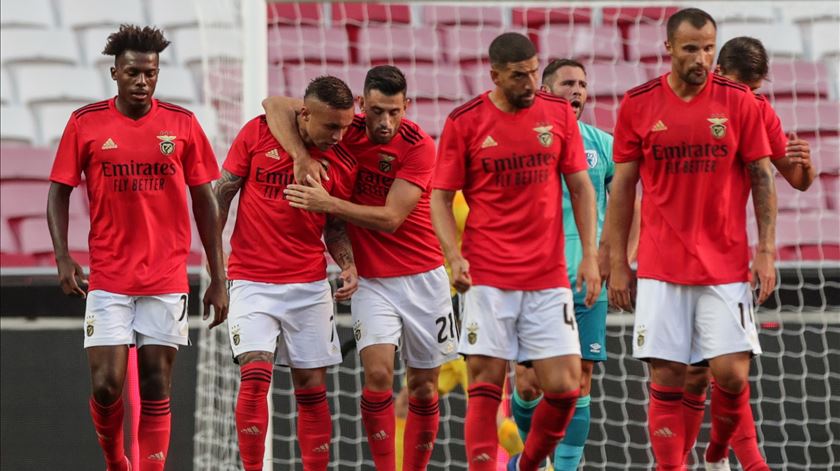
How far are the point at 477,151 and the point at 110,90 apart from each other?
5.68 metres

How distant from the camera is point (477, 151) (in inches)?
192

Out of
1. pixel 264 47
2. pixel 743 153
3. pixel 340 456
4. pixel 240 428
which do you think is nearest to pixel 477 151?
pixel 743 153

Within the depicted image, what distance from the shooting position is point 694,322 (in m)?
4.84

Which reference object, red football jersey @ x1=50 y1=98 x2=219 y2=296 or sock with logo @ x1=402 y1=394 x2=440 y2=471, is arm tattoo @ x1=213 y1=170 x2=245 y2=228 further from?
sock with logo @ x1=402 y1=394 x2=440 y2=471

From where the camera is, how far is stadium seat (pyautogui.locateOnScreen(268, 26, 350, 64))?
9398mm

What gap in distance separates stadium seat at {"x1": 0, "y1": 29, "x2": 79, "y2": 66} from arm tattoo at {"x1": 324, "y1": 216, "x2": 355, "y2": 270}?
5.40 metres

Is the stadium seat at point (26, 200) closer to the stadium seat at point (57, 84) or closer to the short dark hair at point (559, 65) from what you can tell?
the stadium seat at point (57, 84)

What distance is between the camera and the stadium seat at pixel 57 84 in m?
9.77

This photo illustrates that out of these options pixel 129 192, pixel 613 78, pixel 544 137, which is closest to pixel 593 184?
pixel 544 137

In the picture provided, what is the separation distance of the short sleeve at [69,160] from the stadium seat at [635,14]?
5.33m

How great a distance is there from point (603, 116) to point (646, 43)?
2.46 feet

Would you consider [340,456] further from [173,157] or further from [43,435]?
[173,157]

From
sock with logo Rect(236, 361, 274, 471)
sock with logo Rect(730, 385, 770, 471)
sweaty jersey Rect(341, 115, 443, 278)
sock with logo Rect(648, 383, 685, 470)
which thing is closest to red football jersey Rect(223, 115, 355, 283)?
sweaty jersey Rect(341, 115, 443, 278)

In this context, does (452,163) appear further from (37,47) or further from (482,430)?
(37,47)
